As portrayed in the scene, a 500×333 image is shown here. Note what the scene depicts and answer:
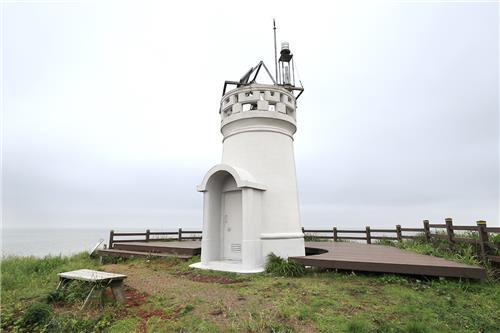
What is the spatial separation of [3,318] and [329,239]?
1271cm

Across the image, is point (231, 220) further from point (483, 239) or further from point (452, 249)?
point (452, 249)

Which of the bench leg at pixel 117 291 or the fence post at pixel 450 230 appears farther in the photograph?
the fence post at pixel 450 230

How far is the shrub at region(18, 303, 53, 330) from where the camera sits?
12.8 ft

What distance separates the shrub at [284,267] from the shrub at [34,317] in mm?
4609

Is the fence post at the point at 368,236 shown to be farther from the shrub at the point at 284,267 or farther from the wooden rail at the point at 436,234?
the shrub at the point at 284,267

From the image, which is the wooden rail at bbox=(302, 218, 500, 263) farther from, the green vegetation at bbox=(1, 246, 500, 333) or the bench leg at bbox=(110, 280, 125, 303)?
the bench leg at bbox=(110, 280, 125, 303)

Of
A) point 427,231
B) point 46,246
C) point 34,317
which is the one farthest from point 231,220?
point 46,246

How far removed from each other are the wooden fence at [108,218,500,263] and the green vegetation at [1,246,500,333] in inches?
23.2

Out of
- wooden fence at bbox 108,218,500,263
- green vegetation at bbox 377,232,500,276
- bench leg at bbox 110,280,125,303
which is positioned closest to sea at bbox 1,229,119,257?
wooden fence at bbox 108,218,500,263

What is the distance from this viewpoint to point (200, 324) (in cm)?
367

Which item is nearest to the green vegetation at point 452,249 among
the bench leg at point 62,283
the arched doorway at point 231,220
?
the arched doorway at point 231,220

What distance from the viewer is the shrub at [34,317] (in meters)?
3.91

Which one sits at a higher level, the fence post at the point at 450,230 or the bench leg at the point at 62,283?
the fence post at the point at 450,230

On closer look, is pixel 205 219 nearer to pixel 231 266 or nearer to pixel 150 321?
pixel 231 266
